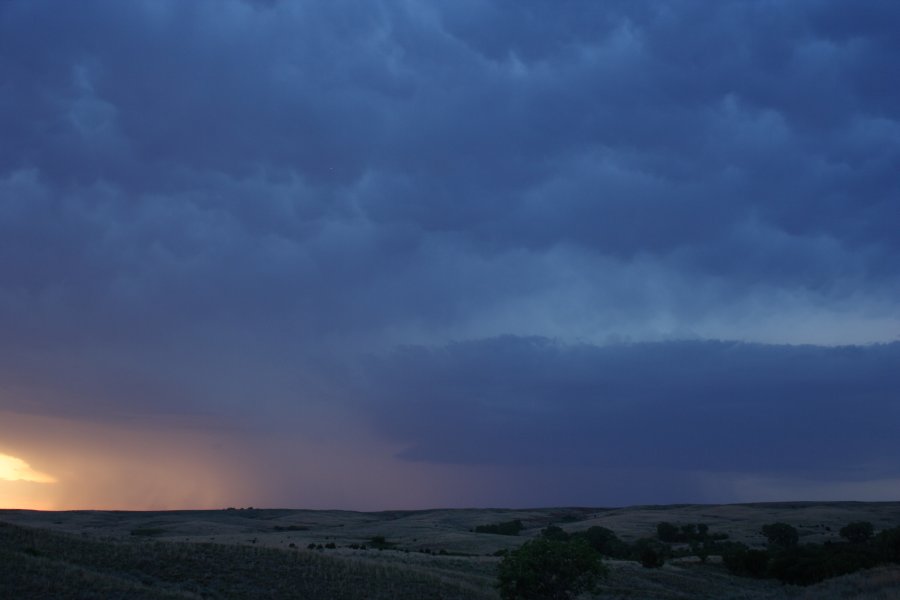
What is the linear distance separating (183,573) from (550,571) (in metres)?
22.6

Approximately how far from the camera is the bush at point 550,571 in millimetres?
45219

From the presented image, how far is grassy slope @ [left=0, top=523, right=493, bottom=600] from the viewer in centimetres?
3922

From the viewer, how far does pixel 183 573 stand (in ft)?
152

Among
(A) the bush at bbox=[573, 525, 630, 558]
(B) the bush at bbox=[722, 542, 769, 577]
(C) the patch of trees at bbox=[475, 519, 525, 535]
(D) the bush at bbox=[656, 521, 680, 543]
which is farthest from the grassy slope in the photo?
(D) the bush at bbox=[656, 521, 680, 543]

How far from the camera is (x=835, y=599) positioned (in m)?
45.2

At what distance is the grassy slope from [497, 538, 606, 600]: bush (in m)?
4.47

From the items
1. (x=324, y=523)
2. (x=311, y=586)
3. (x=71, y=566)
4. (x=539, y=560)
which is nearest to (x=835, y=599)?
(x=539, y=560)

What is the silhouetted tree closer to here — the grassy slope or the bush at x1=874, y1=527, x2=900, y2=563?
the bush at x1=874, y1=527, x2=900, y2=563

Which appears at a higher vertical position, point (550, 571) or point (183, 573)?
point (183, 573)

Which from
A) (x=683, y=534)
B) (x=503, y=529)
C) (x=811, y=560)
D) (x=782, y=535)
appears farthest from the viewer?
(x=503, y=529)

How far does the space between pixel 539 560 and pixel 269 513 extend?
516 feet

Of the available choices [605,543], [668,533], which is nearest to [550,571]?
[605,543]

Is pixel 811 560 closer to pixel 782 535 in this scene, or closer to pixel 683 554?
pixel 683 554

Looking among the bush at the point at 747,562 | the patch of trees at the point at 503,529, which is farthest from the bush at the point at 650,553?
the patch of trees at the point at 503,529
